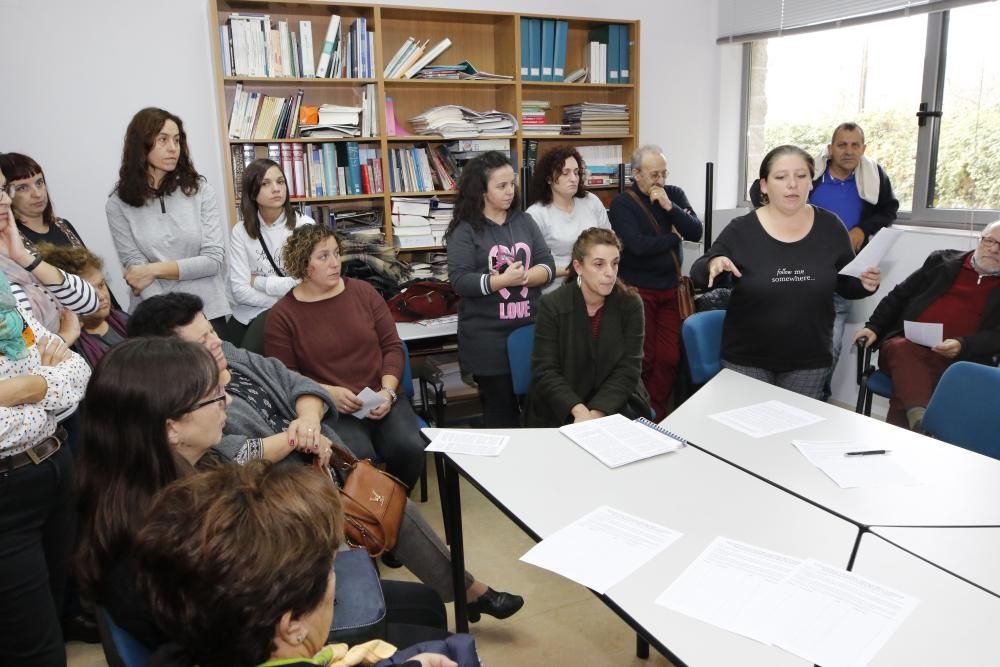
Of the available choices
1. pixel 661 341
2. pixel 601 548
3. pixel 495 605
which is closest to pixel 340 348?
pixel 495 605

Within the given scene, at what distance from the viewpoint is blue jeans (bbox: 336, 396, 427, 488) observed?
2758 millimetres

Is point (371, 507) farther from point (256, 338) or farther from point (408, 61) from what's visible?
point (408, 61)

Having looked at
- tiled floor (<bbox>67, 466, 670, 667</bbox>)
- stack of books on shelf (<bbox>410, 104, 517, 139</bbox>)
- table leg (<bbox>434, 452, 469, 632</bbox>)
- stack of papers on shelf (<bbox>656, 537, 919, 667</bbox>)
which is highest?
stack of books on shelf (<bbox>410, 104, 517, 139</bbox>)

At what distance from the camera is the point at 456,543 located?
219 centimetres

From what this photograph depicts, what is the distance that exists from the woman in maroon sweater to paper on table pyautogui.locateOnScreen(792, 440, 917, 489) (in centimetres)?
145

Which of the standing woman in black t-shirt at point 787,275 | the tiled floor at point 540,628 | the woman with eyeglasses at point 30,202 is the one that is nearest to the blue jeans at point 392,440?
the tiled floor at point 540,628

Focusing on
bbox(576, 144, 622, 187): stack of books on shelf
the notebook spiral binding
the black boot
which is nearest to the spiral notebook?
the notebook spiral binding

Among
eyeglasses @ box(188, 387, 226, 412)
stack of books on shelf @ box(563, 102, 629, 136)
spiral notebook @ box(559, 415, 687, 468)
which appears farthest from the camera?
stack of books on shelf @ box(563, 102, 629, 136)

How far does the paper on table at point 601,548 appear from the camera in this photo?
4.67 ft

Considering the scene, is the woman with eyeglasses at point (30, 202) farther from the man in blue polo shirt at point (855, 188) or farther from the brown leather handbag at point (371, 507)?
the man in blue polo shirt at point (855, 188)

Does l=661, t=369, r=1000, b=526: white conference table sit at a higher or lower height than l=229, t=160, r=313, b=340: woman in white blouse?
lower

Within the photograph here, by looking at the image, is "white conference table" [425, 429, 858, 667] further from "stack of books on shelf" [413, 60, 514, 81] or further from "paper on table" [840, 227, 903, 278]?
"stack of books on shelf" [413, 60, 514, 81]

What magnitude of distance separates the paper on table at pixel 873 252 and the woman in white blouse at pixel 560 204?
1345 mm

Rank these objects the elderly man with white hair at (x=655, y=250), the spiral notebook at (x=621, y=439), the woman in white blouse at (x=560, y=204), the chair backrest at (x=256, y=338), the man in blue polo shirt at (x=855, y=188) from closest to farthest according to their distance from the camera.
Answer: the spiral notebook at (x=621, y=439) < the chair backrest at (x=256, y=338) < the woman in white blouse at (x=560, y=204) < the elderly man with white hair at (x=655, y=250) < the man in blue polo shirt at (x=855, y=188)
